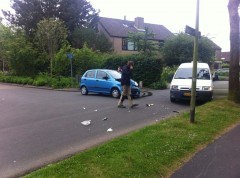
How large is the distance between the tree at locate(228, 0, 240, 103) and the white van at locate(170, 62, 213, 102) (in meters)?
0.93

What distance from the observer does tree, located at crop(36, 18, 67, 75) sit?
30.7 metres

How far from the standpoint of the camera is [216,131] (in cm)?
930

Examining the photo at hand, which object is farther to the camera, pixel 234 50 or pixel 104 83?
pixel 104 83

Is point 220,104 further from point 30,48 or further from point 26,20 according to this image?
point 26,20

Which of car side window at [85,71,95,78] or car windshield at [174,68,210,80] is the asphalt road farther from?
car side window at [85,71,95,78]

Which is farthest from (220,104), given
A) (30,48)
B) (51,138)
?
(30,48)

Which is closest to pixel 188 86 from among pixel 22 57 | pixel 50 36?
pixel 50 36

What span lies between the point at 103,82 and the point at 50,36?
571 inches

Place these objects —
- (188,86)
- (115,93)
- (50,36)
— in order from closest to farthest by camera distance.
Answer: (188,86)
(115,93)
(50,36)

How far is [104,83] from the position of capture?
18234 mm

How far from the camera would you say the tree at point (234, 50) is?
14195mm

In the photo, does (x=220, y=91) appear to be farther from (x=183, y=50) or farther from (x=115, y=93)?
(x=183, y=50)

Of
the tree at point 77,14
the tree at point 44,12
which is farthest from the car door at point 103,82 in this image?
the tree at point 77,14

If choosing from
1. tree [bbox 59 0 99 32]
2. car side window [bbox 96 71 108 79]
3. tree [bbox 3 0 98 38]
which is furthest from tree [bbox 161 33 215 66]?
car side window [bbox 96 71 108 79]
